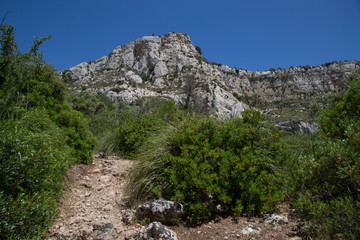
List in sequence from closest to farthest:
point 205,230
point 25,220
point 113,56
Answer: point 25,220
point 205,230
point 113,56

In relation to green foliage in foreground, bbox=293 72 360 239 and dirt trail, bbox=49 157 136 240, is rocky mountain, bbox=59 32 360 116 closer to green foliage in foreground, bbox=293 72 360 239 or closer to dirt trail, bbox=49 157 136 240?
dirt trail, bbox=49 157 136 240

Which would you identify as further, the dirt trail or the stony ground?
the dirt trail

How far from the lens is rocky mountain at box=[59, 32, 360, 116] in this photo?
42.5 meters

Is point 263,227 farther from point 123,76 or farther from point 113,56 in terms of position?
point 113,56

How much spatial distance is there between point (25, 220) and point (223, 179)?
2.43 metres

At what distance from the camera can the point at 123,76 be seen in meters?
46.5

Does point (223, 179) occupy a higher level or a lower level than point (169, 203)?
higher

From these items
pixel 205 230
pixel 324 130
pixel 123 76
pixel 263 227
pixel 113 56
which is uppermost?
pixel 113 56

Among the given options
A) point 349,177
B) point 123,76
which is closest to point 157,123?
point 349,177

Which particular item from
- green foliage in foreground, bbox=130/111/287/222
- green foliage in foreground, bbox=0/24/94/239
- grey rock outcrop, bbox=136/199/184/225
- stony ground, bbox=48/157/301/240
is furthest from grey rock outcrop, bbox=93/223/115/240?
green foliage in foreground, bbox=130/111/287/222

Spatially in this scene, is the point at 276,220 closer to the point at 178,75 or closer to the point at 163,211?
the point at 163,211

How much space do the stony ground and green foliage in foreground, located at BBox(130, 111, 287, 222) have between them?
193 millimetres

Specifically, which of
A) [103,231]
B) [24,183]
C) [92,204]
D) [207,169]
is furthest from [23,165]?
[207,169]

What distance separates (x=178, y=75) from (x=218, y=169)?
147 ft
